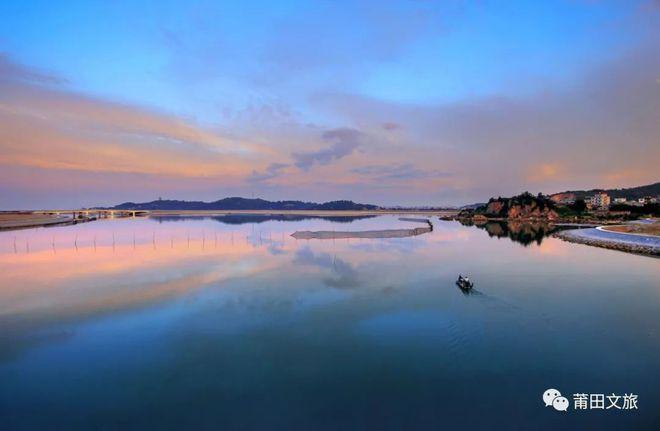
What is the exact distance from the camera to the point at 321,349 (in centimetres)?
1209

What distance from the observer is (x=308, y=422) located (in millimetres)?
8164

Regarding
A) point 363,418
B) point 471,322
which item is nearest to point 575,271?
point 471,322

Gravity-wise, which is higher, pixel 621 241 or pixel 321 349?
pixel 621 241

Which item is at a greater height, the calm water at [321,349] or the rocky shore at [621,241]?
the rocky shore at [621,241]

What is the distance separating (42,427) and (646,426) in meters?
14.4

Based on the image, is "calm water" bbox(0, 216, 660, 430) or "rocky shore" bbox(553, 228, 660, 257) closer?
"calm water" bbox(0, 216, 660, 430)

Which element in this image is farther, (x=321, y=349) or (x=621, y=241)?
(x=621, y=241)

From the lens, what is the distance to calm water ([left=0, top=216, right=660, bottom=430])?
8508 millimetres

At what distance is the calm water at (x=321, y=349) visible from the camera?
8508 millimetres

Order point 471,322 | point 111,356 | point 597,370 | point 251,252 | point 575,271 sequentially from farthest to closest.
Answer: point 251,252, point 575,271, point 471,322, point 111,356, point 597,370

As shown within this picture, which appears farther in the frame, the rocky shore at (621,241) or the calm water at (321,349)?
the rocky shore at (621,241)

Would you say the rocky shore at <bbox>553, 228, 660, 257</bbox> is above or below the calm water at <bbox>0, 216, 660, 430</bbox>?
above

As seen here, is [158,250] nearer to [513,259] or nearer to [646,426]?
[513,259]

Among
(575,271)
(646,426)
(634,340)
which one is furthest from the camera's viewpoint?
(575,271)
